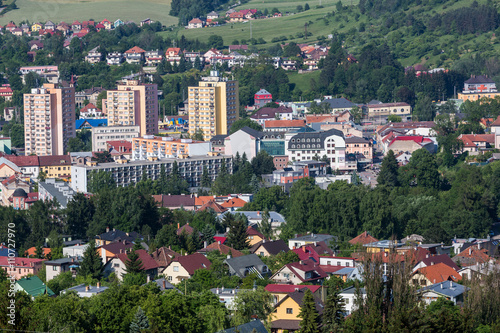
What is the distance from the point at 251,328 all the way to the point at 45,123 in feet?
164

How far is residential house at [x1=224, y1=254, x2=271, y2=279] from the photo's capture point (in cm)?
3601

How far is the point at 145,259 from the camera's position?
124ft

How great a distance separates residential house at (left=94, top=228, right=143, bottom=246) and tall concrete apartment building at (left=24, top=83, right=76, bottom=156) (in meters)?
29.7

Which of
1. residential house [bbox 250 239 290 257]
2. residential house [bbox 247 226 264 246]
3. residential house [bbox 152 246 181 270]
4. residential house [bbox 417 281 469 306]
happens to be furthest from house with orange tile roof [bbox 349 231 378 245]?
residential house [bbox 417 281 469 306]

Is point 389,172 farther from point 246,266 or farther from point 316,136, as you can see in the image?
point 246,266

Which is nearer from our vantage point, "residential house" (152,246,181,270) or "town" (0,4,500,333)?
"town" (0,4,500,333)

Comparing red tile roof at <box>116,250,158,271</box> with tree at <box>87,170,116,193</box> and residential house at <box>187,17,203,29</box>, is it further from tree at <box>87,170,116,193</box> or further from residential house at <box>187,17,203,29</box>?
residential house at <box>187,17,203,29</box>

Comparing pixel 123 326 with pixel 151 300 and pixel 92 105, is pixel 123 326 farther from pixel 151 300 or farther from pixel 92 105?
A: pixel 92 105

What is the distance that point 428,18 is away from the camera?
103500 mm

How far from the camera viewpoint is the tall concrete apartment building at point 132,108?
76.2 m

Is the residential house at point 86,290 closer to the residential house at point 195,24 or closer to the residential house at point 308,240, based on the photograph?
the residential house at point 308,240


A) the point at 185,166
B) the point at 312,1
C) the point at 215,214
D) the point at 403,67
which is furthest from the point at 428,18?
the point at 215,214

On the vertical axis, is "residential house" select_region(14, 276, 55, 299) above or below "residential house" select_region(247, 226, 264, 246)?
below

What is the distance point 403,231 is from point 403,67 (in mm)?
48861
